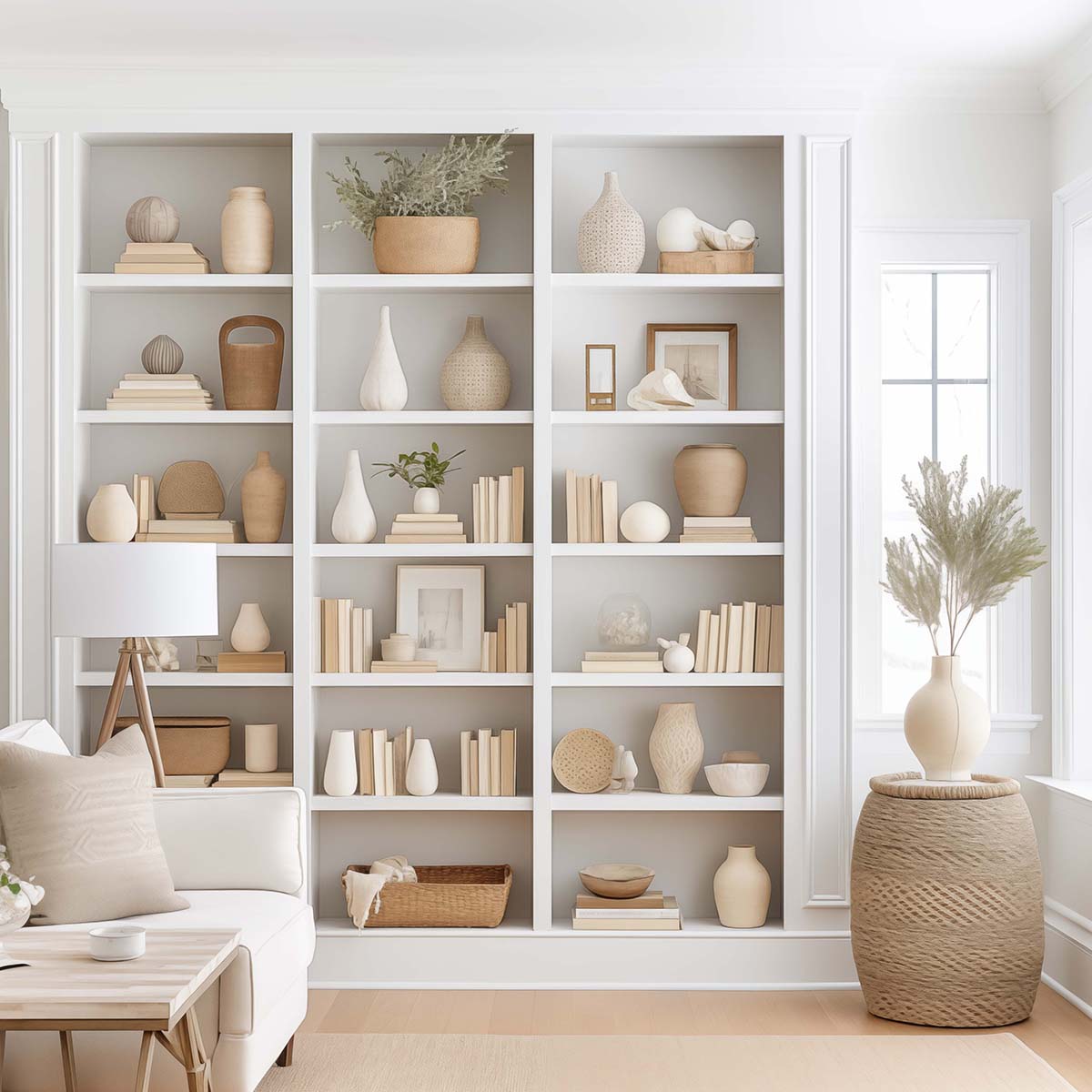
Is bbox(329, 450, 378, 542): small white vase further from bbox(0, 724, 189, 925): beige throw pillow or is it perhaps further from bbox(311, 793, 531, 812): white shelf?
bbox(0, 724, 189, 925): beige throw pillow

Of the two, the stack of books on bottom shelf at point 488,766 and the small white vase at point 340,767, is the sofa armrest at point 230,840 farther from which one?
the stack of books on bottom shelf at point 488,766

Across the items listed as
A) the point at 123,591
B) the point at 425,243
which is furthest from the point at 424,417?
the point at 123,591

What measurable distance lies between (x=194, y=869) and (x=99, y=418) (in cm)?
159

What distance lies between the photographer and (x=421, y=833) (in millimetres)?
4043

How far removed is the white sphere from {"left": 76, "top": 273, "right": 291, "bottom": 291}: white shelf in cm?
136

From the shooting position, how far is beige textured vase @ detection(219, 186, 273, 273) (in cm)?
389

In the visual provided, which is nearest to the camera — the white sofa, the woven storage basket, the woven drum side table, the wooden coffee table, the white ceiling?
the wooden coffee table

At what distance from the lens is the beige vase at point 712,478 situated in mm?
3852

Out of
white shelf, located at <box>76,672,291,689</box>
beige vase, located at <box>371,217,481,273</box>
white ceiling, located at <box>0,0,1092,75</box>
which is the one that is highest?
white ceiling, located at <box>0,0,1092,75</box>

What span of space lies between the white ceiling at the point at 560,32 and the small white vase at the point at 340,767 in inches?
86.5

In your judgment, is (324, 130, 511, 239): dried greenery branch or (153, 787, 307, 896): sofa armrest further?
(324, 130, 511, 239): dried greenery branch

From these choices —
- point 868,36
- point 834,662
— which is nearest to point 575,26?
point 868,36

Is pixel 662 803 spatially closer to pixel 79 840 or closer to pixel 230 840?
pixel 230 840

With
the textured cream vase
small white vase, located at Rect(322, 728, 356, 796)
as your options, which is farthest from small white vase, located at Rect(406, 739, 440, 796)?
Answer: the textured cream vase
